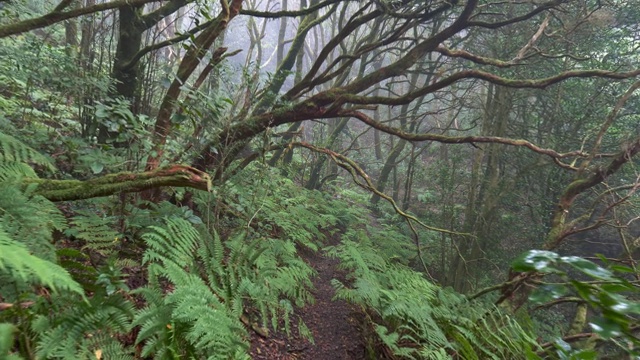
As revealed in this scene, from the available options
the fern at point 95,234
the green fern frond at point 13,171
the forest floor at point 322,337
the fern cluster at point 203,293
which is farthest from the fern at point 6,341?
the forest floor at point 322,337

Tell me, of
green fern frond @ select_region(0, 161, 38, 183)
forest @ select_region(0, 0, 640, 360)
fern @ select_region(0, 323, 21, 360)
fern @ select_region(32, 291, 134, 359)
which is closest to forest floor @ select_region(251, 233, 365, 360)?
forest @ select_region(0, 0, 640, 360)

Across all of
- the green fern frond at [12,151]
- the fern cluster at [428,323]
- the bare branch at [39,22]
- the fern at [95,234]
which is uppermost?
the bare branch at [39,22]

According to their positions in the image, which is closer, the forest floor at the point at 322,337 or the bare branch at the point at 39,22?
the forest floor at the point at 322,337

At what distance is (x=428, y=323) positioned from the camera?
10.8 ft

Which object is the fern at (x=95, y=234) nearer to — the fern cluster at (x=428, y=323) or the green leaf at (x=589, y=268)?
the fern cluster at (x=428, y=323)

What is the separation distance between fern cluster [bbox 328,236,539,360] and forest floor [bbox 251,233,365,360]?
279 mm

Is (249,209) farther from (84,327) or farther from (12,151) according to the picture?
(84,327)

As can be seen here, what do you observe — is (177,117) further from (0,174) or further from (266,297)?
(266,297)

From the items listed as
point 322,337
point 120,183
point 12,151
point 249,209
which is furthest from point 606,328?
point 12,151

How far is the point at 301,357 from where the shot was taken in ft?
10.4

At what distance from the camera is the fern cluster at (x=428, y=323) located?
3.04m

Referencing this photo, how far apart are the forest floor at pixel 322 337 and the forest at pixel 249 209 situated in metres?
0.03

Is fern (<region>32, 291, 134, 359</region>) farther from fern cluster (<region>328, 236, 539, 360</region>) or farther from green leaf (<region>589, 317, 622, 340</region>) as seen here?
fern cluster (<region>328, 236, 539, 360</region>)

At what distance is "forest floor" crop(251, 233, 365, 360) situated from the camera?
3074 millimetres
